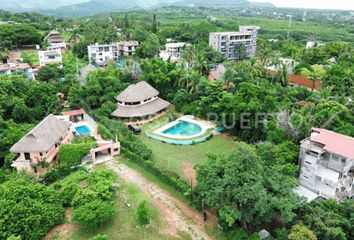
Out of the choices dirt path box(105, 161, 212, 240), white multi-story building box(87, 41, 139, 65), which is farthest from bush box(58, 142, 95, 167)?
white multi-story building box(87, 41, 139, 65)

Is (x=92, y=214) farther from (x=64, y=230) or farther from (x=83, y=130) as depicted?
(x=83, y=130)

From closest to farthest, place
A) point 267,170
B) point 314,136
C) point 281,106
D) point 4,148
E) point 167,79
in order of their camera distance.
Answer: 1. point 267,170
2. point 314,136
3. point 4,148
4. point 281,106
5. point 167,79

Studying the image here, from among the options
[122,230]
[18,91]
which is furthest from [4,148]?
[122,230]

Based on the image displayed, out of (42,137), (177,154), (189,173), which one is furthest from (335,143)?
(42,137)

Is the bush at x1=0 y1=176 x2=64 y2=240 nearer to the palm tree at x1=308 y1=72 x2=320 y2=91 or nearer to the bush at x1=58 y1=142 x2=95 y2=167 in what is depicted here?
the bush at x1=58 y1=142 x2=95 y2=167

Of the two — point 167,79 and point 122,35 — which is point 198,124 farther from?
point 122,35
